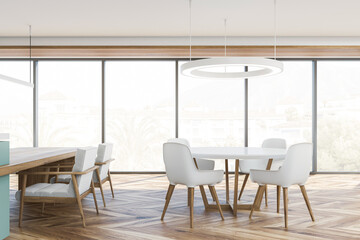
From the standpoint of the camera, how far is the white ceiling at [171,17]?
5188 millimetres

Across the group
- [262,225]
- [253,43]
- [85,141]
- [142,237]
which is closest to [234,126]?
[253,43]

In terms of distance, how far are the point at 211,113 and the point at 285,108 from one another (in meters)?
1.68

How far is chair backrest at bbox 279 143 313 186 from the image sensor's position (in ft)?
12.9

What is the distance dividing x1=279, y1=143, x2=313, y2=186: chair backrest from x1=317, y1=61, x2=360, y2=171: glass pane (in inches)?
184

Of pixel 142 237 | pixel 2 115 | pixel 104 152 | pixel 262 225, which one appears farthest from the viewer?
pixel 2 115

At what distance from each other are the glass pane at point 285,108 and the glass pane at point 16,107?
16.4ft

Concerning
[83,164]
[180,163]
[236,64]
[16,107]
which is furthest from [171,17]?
[16,107]

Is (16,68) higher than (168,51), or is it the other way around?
(168,51)

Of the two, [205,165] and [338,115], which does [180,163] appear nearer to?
[205,165]

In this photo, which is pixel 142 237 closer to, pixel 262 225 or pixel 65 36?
pixel 262 225

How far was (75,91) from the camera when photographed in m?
8.44

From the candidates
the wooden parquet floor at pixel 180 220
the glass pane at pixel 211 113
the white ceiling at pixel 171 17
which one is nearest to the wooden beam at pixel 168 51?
the white ceiling at pixel 171 17

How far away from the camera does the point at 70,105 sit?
8.43 m

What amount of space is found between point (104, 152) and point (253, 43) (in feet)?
12.1
